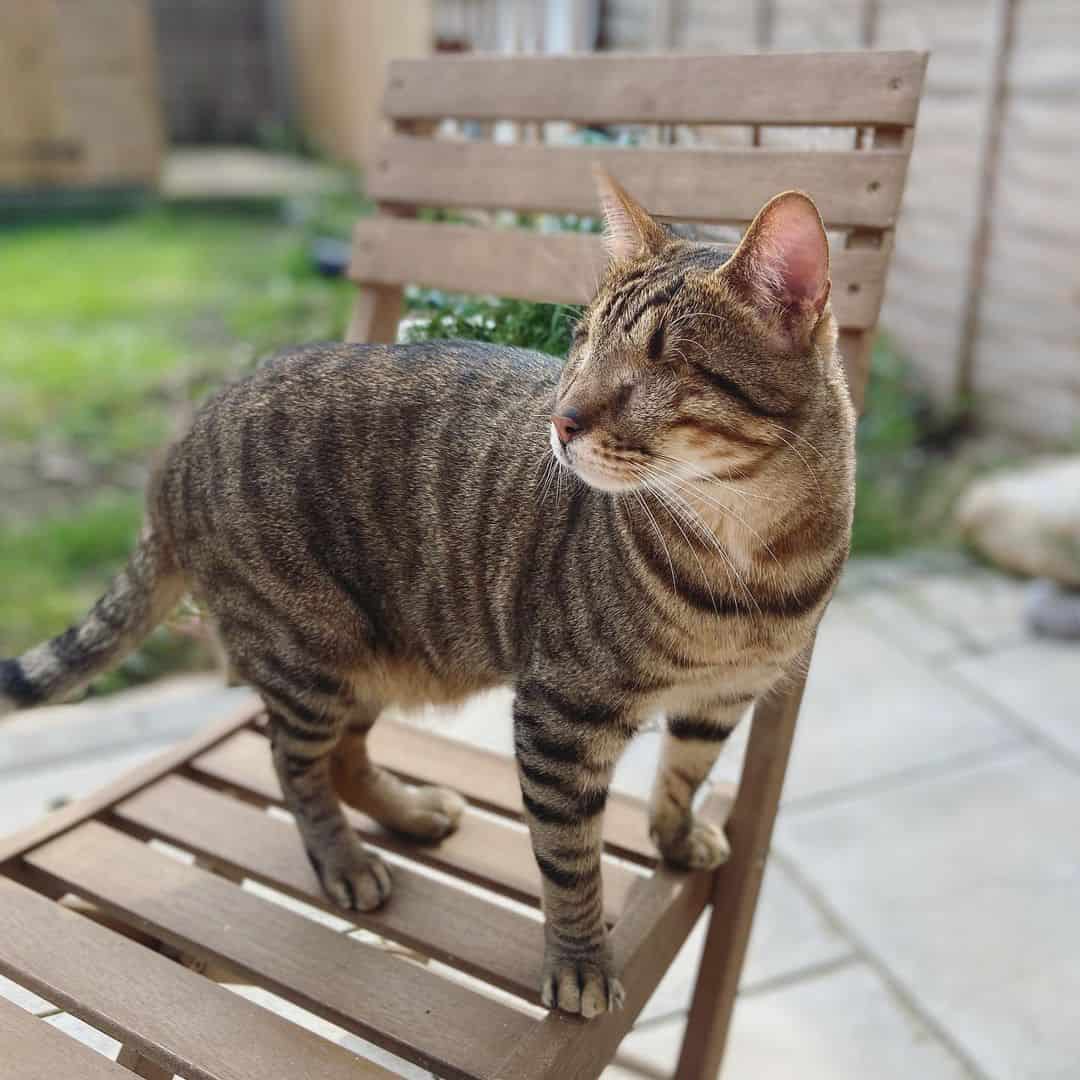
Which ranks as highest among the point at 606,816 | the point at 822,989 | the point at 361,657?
the point at 361,657

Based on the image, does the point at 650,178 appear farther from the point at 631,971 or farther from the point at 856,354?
the point at 631,971

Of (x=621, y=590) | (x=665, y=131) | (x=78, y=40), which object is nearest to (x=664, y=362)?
(x=621, y=590)

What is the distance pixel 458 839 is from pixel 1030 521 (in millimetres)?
2327

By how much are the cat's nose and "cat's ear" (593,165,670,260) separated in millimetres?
244

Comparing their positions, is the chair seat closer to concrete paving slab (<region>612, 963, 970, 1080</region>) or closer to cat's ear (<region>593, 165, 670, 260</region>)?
concrete paving slab (<region>612, 963, 970, 1080</region>)

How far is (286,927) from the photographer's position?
141 cm

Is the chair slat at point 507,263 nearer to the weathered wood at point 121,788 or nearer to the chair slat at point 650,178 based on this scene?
the chair slat at point 650,178

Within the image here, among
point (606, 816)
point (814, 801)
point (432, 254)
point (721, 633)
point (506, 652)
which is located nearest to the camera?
point (721, 633)

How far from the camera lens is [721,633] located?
1.23m

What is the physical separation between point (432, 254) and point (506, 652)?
0.76 meters

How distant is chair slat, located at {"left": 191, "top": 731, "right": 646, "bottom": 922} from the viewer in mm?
1523

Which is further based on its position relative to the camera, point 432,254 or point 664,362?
point 432,254

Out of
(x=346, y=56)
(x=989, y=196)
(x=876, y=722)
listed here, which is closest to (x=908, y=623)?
(x=876, y=722)

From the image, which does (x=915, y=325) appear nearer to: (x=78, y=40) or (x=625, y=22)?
(x=625, y=22)
